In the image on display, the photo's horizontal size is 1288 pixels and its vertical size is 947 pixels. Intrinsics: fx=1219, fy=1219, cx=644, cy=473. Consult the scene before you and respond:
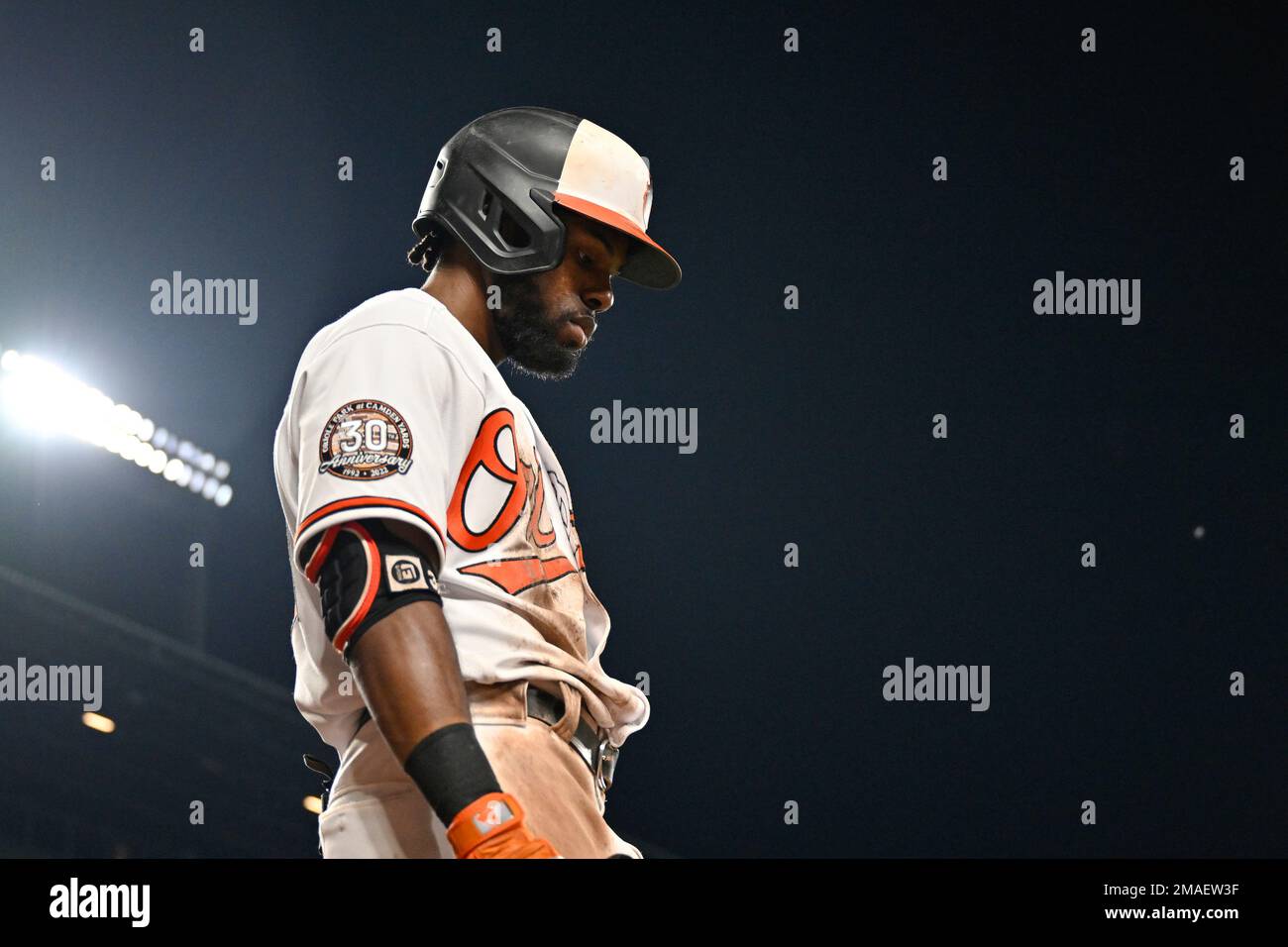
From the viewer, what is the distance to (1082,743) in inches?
203

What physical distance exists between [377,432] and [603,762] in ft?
2.09

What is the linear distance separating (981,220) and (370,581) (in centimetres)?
453

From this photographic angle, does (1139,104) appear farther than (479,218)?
Yes

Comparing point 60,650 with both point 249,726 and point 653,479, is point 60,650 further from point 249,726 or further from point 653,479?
point 653,479

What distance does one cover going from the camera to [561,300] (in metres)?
1.88

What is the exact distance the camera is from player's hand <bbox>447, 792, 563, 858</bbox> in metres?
1.23

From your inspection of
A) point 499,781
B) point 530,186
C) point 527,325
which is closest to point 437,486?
point 499,781

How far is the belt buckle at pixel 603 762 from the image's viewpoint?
172cm

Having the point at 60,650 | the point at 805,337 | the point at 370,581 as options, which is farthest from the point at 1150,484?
the point at 60,650

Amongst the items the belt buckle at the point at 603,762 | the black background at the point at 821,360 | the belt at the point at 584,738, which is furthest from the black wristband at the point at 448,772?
the black background at the point at 821,360

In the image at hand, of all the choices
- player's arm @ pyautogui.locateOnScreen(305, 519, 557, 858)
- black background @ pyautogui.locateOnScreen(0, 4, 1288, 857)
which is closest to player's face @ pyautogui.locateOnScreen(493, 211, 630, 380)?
player's arm @ pyautogui.locateOnScreen(305, 519, 557, 858)

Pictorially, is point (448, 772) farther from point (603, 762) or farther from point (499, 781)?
point (603, 762)

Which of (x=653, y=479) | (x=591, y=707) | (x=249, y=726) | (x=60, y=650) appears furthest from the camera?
(x=249, y=726)

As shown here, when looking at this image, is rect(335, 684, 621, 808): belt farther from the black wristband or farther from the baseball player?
the black wristband
